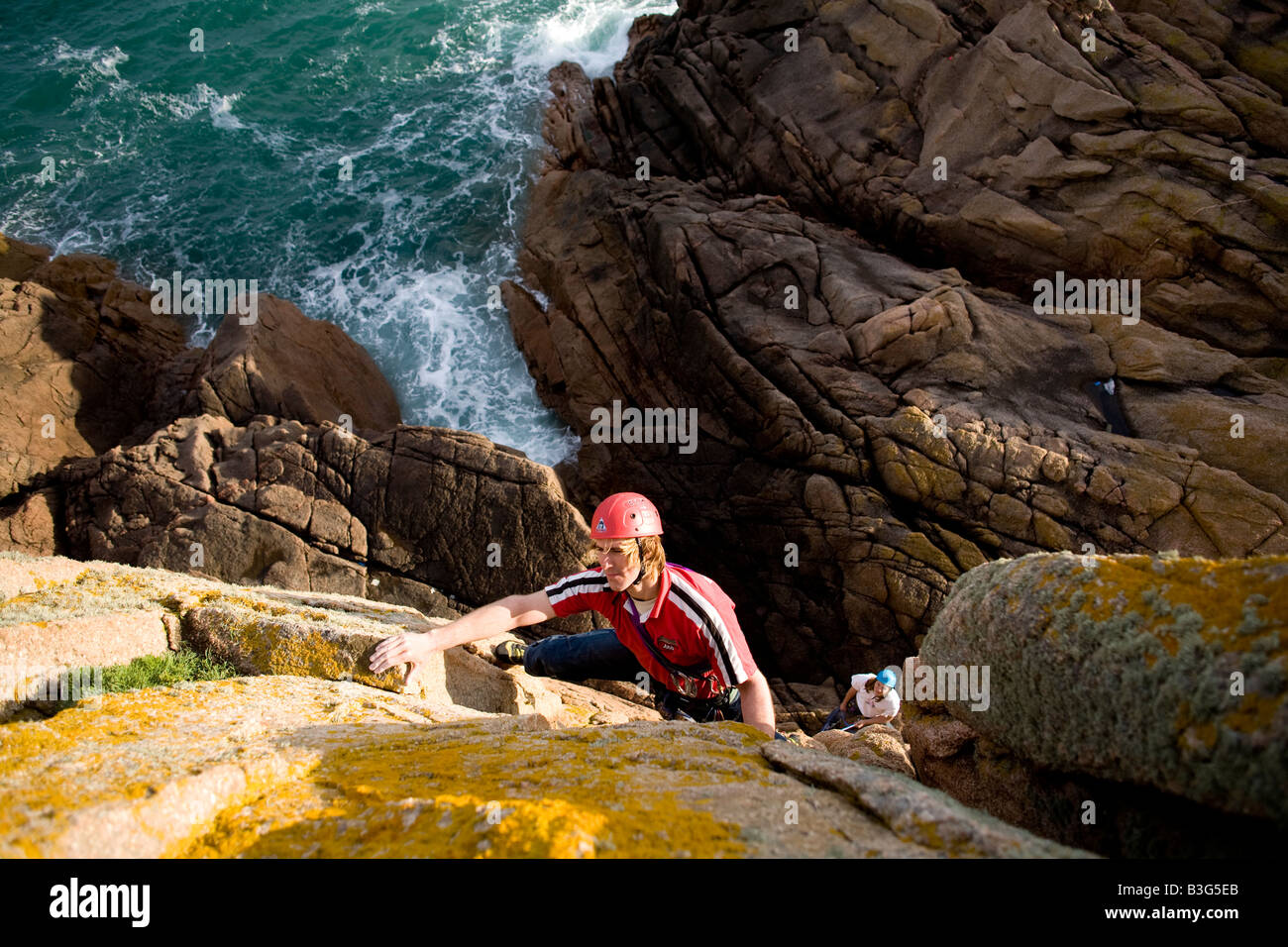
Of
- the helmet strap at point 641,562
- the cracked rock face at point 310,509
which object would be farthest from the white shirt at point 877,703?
the helmet strap at point 641,562

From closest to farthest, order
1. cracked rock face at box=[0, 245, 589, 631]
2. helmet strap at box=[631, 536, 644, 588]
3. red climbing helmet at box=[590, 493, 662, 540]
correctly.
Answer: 1. red climbing helmet at box=[590, 493, 662, 540]
2. helmet strap at box=[631, 536, 644, 588]
3. cracked rock face at box=[0, 245, 589, 631]

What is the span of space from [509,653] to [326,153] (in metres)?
29.2

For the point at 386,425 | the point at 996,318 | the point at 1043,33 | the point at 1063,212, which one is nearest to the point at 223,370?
the point at 386,425

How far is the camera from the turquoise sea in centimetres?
2492

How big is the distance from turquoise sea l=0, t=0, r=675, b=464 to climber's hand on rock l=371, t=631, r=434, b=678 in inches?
563

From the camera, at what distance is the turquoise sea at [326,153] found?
24.9 metres

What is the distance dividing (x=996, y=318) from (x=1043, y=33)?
792 centimetres

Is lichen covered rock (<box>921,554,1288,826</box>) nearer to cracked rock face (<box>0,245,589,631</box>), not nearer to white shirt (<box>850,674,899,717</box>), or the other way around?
white shirt (<box>850,674,899,717</box>)

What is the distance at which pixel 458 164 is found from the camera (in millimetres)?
29641

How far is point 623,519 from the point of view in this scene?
6.75m

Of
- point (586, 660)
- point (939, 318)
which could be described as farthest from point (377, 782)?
point (939, 318)

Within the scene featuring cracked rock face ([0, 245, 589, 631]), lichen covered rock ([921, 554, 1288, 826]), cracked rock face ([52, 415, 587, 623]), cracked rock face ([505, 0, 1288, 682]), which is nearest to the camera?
lichen covered rock ([921, 554, 1288, 826])

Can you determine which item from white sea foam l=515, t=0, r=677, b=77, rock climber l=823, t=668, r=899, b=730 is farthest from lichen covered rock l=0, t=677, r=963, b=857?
white sea foam l=515, t=0, r=677, b=77

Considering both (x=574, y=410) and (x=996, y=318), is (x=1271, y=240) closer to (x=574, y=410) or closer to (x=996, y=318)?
(x=996, y=318)
